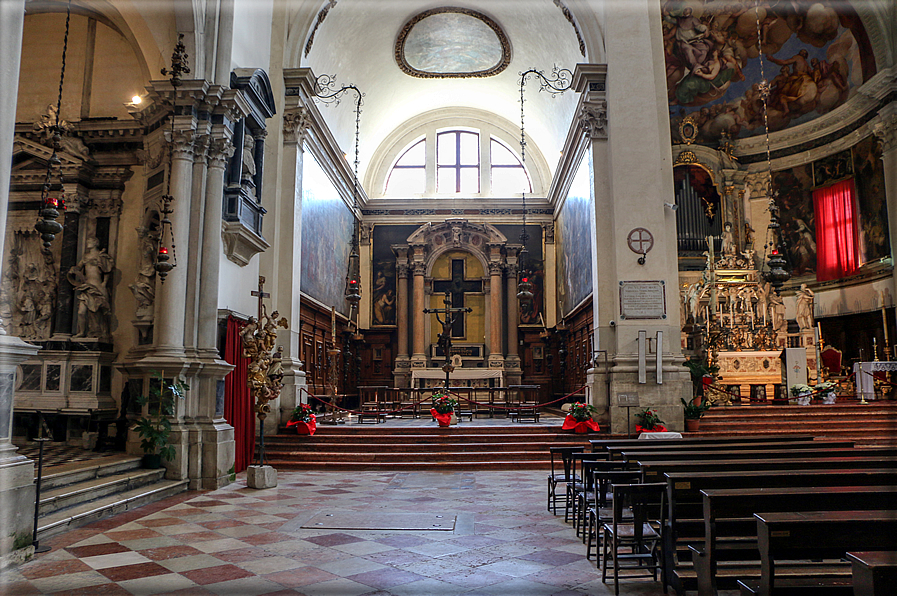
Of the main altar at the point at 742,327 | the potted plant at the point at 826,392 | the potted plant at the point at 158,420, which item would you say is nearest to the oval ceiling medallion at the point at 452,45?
the main altar at the point at 742,327

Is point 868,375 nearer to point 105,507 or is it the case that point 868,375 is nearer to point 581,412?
point 581,412

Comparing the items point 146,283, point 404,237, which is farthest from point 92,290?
A: point 404,237

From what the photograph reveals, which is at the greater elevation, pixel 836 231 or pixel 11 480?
pixel 836 231

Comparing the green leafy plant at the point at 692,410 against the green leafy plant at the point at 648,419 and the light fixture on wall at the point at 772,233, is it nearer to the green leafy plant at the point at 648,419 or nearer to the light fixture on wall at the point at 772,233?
the green leafy plant at the point at 648,419

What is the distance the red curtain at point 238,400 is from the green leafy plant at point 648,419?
6.47 meters

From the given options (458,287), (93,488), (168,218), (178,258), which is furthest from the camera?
(458,287)

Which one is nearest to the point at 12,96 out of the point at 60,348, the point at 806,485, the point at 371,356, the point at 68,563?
the point at 68,563

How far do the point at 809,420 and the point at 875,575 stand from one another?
36.1 ft

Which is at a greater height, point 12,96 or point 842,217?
point 842,217

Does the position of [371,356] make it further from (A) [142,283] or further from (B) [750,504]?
(B) [750,504]

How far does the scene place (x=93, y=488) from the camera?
6527 mm

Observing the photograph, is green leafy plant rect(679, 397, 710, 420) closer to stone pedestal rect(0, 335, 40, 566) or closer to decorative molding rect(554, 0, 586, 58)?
decorative molding rect(554, 0, 586, 58)

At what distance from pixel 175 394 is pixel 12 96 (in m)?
4.14

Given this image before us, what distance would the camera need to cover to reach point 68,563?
4727 mm
